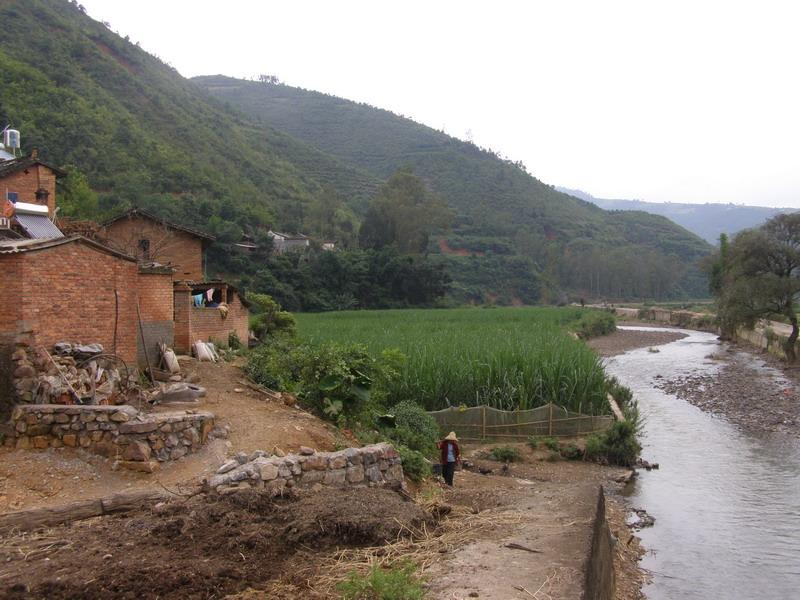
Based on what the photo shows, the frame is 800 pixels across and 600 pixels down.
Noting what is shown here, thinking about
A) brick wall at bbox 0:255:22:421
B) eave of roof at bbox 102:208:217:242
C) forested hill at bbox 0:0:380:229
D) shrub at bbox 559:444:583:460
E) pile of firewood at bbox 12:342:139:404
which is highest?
forested hill at bbox 0:0:380:229

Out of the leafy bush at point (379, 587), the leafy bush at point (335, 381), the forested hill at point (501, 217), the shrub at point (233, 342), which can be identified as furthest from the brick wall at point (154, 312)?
the forested hill at point (501, 217)

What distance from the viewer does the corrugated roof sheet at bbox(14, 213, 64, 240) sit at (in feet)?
45.2

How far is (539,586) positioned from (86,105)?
174 ft

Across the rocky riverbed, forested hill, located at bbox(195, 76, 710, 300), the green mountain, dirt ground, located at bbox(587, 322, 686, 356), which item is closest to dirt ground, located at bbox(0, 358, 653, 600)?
the rocky riverbed

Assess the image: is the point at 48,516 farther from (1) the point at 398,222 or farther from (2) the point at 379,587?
(1) the point at 398,222

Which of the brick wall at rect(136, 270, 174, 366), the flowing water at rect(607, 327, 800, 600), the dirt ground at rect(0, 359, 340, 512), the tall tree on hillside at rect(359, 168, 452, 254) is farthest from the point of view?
the tall tree on hillside at rect(359, 168, 452, 254)

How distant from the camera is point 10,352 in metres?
8.75

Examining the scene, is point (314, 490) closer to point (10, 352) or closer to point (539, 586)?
point (539, 586)

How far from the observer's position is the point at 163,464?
8.38m

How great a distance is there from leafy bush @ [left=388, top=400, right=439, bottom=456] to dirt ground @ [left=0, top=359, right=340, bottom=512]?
6.72ft

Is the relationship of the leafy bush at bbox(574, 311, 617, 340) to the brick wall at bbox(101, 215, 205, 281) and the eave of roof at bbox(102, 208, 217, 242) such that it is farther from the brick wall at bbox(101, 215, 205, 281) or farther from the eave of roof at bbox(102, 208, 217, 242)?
the eave of roof at bbox(102, 208, 217, 242)

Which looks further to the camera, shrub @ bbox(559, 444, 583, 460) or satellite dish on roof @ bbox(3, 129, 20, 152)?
satellite dish on roof @ bbox(3, 129, 20, 152)

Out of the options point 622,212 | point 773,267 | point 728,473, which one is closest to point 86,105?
point 773,267

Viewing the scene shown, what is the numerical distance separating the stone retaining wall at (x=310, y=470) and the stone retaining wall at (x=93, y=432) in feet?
3.80
